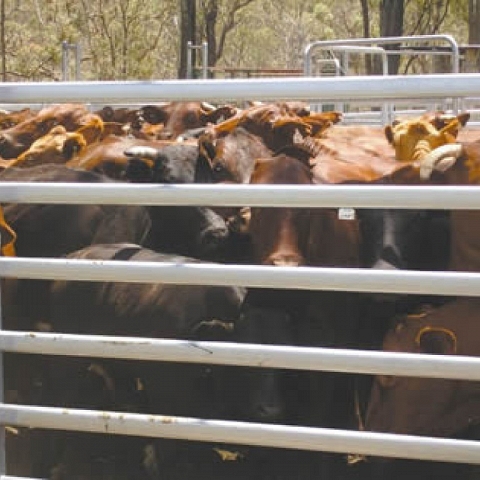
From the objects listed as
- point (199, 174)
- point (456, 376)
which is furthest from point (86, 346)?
point (199, 174)

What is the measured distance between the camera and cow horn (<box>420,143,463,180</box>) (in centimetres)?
421

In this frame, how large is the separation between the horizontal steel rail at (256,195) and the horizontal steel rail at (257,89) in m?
0.28

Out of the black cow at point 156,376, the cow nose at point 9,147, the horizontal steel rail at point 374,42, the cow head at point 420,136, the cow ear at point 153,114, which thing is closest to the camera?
the black cow at point 156,376

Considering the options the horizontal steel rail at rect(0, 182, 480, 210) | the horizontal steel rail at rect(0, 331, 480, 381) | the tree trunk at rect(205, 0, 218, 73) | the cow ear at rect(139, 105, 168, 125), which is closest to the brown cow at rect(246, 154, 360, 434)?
the horizontal steel rail at rect(0, 331, 480, 381)

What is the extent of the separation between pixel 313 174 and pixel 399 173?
637 millimetres

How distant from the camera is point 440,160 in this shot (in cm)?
422

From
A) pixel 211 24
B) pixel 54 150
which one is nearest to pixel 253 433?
pixel 54 150

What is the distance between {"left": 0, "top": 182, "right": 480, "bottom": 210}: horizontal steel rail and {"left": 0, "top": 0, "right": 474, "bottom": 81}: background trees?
2090 centimetres

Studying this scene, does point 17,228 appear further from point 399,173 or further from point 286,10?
point 286,10

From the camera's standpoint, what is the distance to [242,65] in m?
52.6

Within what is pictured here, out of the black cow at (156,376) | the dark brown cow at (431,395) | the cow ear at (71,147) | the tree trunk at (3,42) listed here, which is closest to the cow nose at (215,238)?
the black cow at (156,376)

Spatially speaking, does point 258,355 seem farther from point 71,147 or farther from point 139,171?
point 71,147

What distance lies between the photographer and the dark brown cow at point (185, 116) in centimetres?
853

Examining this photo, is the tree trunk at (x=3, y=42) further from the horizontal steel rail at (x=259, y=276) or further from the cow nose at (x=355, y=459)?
the horizontal steel rail at (x=259, y=276)
